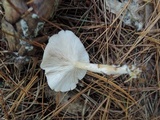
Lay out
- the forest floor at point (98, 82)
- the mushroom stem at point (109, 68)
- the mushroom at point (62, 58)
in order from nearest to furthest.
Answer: the mushroom stem at point (109, 68) < the mushroom at point (62, 58) < the forest floor at point (98, 82)

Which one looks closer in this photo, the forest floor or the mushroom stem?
the mushroom stem

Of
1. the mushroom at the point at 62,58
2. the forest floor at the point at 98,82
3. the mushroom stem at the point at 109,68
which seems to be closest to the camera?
the mushroom stem at the point at 109,68

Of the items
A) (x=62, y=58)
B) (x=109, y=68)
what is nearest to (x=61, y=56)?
(x=62, y=58)

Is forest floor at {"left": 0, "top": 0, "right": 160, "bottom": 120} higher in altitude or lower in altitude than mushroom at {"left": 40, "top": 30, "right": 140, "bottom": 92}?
lower

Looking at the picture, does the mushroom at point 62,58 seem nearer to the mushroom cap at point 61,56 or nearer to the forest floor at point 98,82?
the mushroom cap at point 61,56

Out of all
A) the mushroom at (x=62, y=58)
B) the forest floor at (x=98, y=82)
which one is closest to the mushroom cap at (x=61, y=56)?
the mushroom at (x=62, y=58)

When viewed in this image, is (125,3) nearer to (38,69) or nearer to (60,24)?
(60,24)

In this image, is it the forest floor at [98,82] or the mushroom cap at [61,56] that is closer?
the mushroom cap at [61,56]

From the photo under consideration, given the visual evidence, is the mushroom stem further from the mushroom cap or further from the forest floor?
the forest floor

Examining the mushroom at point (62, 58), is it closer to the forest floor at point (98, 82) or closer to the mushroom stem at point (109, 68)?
the mushroom stem at point (109, 68)

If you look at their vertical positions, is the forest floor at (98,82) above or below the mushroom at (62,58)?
below

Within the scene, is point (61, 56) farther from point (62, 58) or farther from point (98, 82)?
point (98, 82)

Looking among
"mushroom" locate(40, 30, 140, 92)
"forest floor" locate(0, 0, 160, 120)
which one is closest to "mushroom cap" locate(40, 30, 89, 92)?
"mushroom" locate(40, 30, 140, 92)
